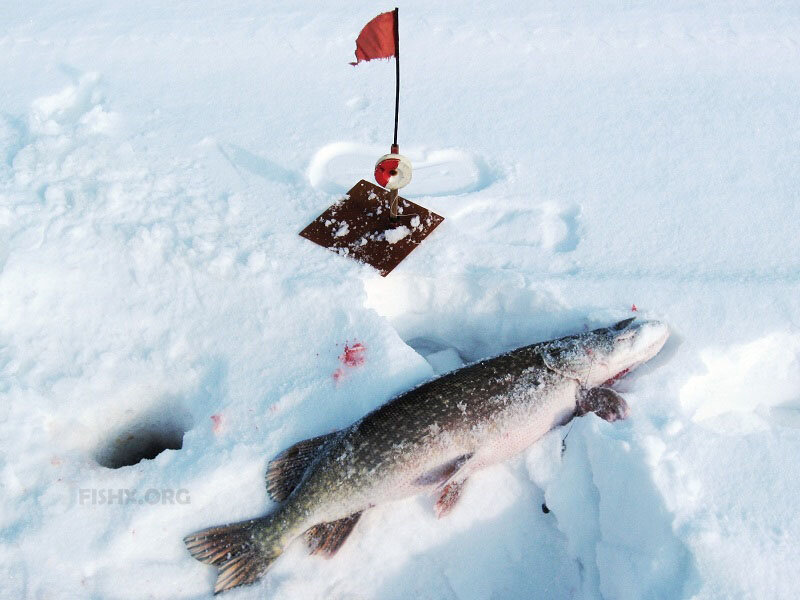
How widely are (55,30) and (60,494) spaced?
380 cm

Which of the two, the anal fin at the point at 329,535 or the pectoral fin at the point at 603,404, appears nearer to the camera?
the anal fin at the point at 329,535

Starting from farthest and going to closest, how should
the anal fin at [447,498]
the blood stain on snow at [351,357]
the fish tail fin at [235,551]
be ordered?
the blood stain on snow at [351,357] < the anal fin at [447,498] < the fish tail fin at [235,551]

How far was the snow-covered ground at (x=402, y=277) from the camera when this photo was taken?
7.39 ft

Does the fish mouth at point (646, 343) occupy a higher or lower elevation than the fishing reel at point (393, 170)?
lower

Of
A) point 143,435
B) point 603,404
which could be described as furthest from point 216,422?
point 603,404

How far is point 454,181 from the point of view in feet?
11.8

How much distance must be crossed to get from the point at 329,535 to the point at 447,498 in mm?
461

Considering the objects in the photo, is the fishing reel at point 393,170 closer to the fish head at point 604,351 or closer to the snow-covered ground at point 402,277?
the snow-covered ground at point 402,277


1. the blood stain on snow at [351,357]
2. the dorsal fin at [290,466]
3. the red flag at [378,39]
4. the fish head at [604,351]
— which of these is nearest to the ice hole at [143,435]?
the dorsal fin at [290,466]

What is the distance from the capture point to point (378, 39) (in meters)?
2.80

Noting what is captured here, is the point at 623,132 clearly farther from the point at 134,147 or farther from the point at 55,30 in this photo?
the point at 55,30

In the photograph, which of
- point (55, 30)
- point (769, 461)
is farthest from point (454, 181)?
point (55, 30)

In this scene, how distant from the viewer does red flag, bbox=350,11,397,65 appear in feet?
8.98

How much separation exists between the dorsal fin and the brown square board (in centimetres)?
97
